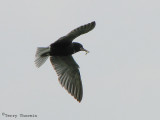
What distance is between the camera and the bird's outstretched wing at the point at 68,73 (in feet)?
36.0

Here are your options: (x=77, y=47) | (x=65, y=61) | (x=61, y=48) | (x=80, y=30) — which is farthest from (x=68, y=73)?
(x=80, y=30)

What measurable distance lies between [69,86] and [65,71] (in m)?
0.48

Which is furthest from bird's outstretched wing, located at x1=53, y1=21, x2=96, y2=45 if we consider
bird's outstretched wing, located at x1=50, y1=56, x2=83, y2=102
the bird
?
bird's outstretched wing, located at x1=50, y1=56, x2=83, y2=102

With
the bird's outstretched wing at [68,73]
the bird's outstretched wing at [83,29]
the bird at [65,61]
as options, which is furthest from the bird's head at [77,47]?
the bird's outstretched wing at [83,29]

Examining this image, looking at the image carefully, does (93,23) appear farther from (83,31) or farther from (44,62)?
(44,62)

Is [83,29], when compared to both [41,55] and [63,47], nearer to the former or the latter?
[63,47]

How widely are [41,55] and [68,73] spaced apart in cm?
87

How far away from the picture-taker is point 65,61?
37.3 ft

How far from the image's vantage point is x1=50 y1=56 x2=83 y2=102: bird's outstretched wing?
11.0m

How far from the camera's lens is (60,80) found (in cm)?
1112

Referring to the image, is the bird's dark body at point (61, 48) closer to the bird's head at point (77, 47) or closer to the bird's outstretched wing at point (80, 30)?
the bird's head at point (77, 47)

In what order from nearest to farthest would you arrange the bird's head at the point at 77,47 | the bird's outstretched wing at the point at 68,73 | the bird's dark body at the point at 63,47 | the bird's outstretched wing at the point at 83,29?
the bird's outstretched wing at the point at 83,29
the bird's dark body at the point at 63,47
the bird's head at the point at 77,47
the bird's outstretched wing at the point at 68,73

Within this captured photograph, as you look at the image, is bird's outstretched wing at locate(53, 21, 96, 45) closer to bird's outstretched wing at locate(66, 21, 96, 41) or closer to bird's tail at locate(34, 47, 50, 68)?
bird's outstretched wing at locate(66, 21, 96, 41)

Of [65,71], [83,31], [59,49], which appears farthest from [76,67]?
[83,31]
